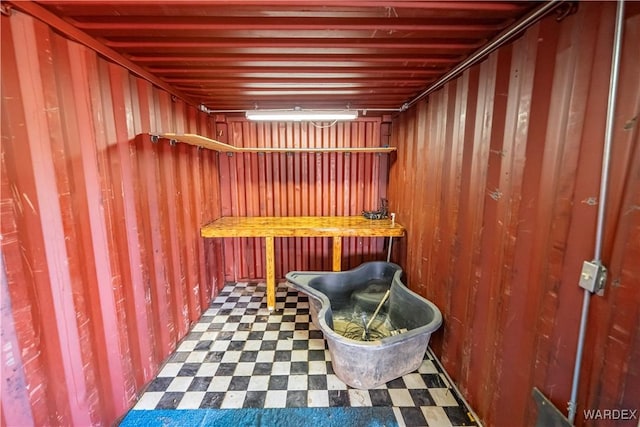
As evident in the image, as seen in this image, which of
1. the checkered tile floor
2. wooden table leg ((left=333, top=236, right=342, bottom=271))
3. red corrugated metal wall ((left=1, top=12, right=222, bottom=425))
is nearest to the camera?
red corrugated metal wall ((left=1, top=12, right=222, bottom=425))

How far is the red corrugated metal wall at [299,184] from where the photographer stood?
4.30 metres

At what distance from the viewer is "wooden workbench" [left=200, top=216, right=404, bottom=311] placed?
3580 mm

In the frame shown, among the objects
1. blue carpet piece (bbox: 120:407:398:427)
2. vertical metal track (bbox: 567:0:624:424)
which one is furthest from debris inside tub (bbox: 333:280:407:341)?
vertical metal track (bbox: 567:0:624:424)

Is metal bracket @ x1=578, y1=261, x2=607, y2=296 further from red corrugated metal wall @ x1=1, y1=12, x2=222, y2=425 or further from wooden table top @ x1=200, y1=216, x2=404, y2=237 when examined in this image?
red corrugated metal wall @ x1=1, y1=12, x2=222, y2=425

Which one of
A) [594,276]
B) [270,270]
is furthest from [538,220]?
[270,270]

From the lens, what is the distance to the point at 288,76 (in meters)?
2.51

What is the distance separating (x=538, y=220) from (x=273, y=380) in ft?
8.29

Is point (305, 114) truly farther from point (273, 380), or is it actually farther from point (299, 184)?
point (273, 380)

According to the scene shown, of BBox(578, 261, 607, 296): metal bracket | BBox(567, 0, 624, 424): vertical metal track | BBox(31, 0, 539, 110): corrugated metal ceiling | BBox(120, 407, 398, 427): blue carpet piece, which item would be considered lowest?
BBox(120, 407, 398, 427): blue carpet piece

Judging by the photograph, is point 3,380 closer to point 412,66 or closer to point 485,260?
point 485,260

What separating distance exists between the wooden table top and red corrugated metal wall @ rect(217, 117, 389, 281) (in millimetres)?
502

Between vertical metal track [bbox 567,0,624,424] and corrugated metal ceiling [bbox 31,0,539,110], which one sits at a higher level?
corrugated metal ceiling [bbox 31,0,539,110]

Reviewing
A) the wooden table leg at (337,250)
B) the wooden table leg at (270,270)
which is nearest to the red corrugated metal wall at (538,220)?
the wooden table leg at (337,250)

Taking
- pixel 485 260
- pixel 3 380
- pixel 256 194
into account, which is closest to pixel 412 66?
pixel 485 260
